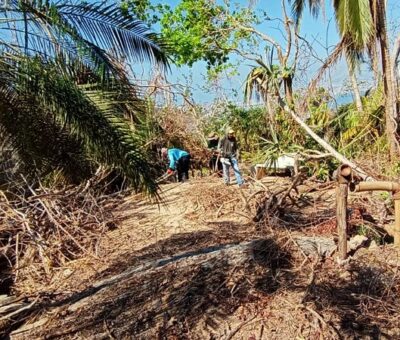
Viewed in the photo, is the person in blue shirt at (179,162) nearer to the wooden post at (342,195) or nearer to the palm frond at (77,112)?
the wooden post at (342,195)

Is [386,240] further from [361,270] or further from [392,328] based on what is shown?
[392,328]

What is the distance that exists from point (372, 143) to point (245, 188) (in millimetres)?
3183

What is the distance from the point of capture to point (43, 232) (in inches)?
305

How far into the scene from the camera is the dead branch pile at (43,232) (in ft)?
24.0

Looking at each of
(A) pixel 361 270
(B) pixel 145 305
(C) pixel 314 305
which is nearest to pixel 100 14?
(B) pixel 145 305

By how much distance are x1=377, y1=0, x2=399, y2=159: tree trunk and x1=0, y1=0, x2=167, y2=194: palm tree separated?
5976mm

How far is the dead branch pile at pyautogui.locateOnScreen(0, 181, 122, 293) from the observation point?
7328mm

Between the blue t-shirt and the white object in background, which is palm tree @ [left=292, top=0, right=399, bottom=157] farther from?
the blue t-shirt

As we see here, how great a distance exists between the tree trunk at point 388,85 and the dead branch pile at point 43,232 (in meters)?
5.97

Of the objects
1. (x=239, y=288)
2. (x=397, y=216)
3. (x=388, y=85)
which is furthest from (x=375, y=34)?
(x=239, y=288)

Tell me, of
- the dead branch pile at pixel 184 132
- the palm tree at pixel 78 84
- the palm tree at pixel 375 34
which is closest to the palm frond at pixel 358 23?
the palm tree at pixel 375 34

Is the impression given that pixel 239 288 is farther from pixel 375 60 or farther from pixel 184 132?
pixel 184 132

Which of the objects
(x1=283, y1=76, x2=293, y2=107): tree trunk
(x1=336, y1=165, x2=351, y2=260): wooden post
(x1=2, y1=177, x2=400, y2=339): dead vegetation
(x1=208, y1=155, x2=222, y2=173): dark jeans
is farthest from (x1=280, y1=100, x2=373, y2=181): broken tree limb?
(x1=208, y1=155, x2=222, y2=173): dark jeans

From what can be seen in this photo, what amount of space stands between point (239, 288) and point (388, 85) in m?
5.90
